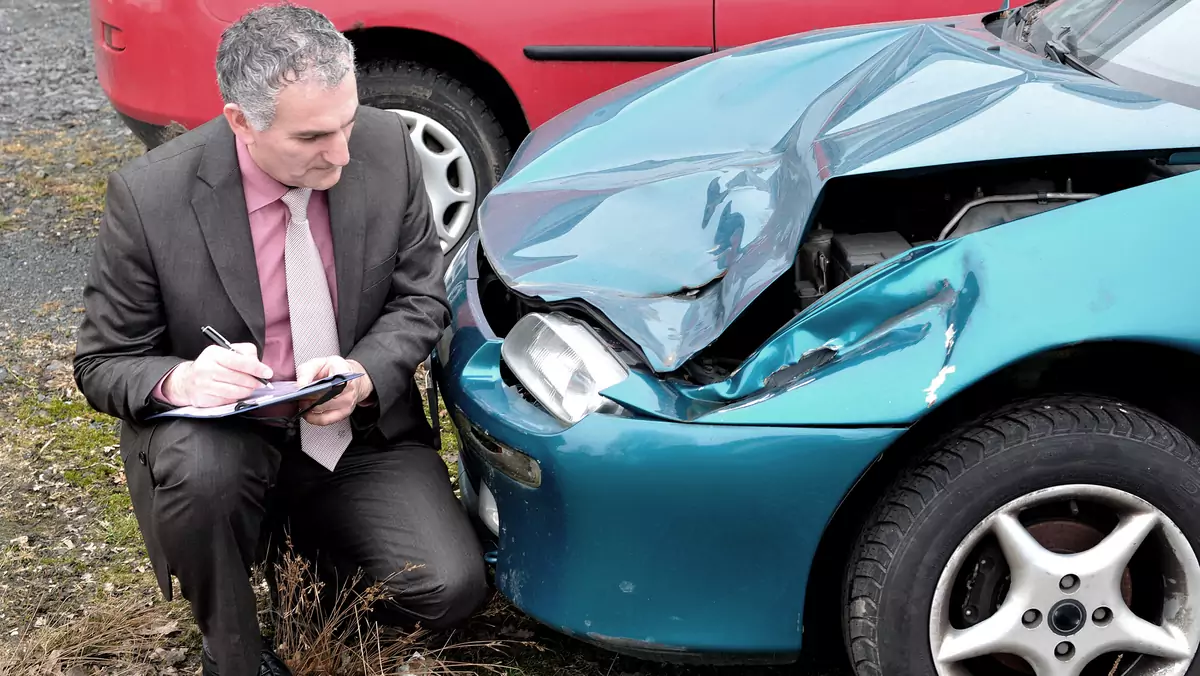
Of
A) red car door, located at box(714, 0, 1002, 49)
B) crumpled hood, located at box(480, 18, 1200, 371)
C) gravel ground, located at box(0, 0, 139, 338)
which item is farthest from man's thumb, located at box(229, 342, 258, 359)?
gravel ground, located at box(0, 0, 139, 338)

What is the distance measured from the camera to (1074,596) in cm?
194

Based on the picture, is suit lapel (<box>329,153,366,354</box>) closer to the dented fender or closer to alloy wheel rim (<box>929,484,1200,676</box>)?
the dented fender

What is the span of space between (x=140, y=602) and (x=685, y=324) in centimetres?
135

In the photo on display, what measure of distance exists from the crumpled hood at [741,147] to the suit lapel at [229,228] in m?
0.47

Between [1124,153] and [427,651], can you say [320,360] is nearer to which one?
[427,651]

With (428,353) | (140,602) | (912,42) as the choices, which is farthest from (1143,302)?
(140,602)

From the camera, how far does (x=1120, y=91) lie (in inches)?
89.4

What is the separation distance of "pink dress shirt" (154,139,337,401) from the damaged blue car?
0.32 meters

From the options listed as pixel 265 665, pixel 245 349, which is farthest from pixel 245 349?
pixel 265 665

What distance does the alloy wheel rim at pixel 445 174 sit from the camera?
155 inches

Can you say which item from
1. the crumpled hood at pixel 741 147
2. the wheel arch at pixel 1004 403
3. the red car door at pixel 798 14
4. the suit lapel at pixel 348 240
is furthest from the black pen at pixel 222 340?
the red car door at pixel 798 14

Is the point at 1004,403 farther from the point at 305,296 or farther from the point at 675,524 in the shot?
the point at 305,296

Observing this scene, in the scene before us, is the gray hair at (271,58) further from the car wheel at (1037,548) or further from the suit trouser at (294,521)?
the car wheel at (1037,548)

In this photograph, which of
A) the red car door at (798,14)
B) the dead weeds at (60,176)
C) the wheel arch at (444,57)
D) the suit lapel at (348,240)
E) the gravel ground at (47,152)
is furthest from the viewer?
the dead weeds at (60,176)
